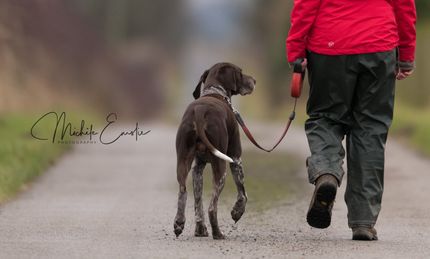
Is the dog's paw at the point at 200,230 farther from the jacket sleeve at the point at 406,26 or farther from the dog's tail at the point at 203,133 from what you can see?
the jacket sleeve at the point at 406,26

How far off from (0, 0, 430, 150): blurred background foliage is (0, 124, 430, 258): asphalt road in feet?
19.9

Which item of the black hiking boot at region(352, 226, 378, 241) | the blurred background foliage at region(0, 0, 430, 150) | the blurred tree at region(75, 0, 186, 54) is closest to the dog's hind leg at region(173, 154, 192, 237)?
the black hiking boot at region(352, 226, 378, 241)

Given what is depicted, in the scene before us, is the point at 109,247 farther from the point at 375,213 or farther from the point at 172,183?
the point at 172,183

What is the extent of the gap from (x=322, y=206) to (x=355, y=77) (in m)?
1.00

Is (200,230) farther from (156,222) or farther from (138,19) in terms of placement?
(138,19)

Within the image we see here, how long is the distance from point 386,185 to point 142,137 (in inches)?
336

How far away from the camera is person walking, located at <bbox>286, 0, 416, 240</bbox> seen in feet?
28.1

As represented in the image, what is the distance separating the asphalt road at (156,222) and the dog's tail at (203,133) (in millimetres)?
592

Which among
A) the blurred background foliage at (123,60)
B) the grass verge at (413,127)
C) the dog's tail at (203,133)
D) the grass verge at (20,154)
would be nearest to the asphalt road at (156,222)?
the grass verge at (20,154)

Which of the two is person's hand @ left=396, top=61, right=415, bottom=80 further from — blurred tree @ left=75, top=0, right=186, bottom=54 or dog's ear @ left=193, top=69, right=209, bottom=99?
blurred tree @ left=75, top=0, right=186, bottom=54

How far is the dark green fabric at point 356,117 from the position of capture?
28.3 feet

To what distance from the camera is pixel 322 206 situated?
8328mm

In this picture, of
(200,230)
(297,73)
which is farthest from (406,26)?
(200,230)

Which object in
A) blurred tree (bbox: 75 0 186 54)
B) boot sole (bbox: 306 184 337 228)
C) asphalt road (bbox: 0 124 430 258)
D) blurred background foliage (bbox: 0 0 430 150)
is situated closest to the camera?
asphalt road (bbox: 0 124 430 258)
